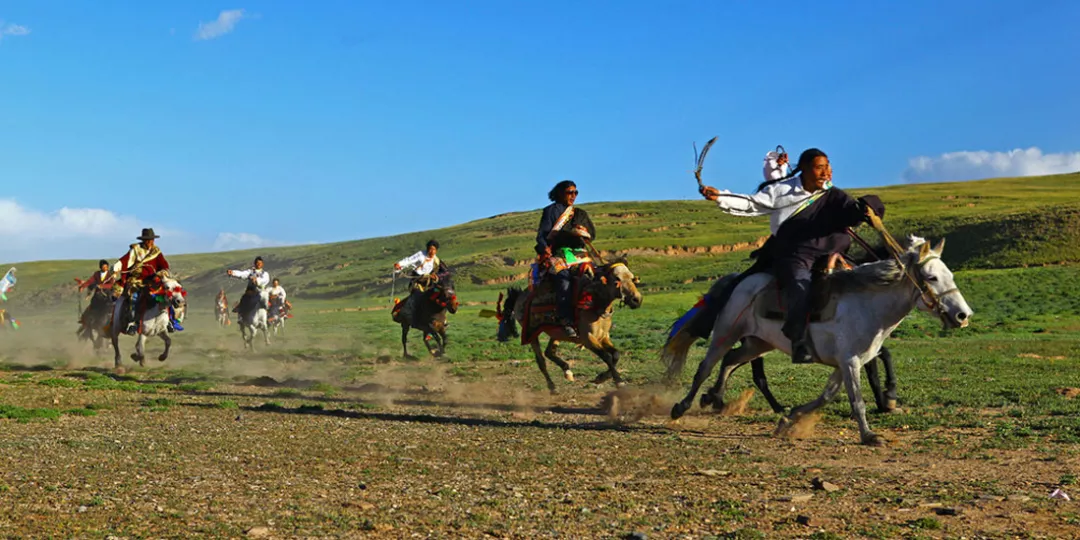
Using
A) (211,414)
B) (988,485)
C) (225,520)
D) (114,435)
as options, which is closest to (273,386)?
(211,414)

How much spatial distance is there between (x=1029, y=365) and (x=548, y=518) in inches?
679

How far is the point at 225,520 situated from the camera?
7.41 m

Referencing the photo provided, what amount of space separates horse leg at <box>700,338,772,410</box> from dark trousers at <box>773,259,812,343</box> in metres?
→ 1.15

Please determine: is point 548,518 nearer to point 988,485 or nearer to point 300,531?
point 300,531

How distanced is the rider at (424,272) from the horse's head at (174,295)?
507 cm

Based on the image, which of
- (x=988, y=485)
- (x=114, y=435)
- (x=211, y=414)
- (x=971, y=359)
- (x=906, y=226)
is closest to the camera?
(x=988, y=485)

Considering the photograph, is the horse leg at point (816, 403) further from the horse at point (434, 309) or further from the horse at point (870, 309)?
the horse at point (434, 309)

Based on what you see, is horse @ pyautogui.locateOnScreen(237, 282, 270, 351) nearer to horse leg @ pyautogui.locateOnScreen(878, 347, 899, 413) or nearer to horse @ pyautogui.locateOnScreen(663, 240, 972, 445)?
horse leg @ pyautogui.locateOnScreen(878, 347, 899, 413)

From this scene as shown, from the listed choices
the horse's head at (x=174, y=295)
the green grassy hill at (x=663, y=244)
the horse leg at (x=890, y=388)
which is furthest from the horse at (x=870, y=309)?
the green grassy hill at (x=663, y=244)

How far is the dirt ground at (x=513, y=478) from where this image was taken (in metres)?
7.20

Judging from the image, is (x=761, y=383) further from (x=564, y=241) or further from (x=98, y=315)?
(x=98, y=315)

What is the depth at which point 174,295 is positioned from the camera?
77.2 ft

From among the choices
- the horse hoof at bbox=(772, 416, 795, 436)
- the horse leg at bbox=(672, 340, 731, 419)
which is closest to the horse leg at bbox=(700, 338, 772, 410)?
the horse leg at bbox=(672, 340, 731, 419)

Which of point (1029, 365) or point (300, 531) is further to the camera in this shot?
point (1029, 365)
